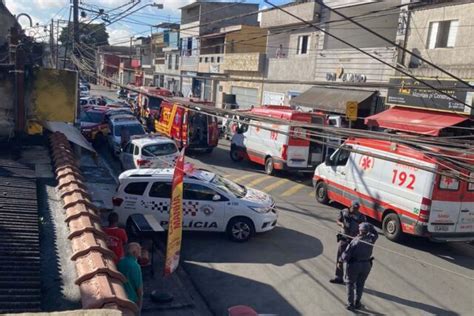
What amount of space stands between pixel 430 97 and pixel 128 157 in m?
11.9

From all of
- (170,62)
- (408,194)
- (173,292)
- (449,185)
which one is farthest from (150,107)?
→ (170,62)

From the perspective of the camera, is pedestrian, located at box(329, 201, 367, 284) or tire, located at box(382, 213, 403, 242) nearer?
pedestrian, located at box(329, 201, 367, 284)

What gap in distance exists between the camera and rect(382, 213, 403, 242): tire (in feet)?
38.8

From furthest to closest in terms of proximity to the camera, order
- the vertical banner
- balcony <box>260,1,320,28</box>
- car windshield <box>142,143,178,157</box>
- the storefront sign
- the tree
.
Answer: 1. the tree
2. balcony <box>260,1,320,28</box>
3. the storefront sign
4. car windshield <box>142,143,178,157</box>
5. the vertical banner

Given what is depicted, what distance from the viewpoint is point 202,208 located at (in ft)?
37.3

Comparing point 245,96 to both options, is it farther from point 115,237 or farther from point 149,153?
point 115,237

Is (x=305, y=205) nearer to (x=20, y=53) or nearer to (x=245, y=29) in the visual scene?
(x=20, y=53)

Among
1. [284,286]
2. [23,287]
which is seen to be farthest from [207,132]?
[23,287]

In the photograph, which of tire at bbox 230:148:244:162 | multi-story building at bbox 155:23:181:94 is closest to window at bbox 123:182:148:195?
tire at bbox 230:148:244:162

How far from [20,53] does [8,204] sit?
448cm

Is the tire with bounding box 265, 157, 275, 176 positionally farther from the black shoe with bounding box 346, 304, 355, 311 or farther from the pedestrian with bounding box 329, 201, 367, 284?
the black shoe with bounding box 346, 304, 355, 311

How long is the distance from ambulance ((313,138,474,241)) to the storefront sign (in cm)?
450

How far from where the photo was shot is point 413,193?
11.4 meters

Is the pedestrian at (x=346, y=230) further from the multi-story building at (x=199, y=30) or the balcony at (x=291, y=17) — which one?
the multi-story building at (x=199, y=30)
